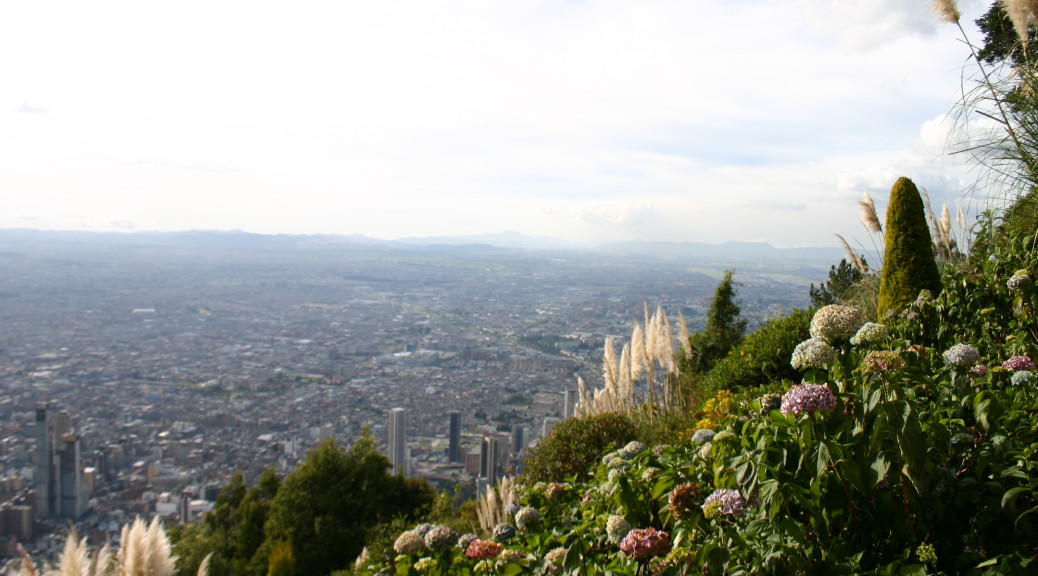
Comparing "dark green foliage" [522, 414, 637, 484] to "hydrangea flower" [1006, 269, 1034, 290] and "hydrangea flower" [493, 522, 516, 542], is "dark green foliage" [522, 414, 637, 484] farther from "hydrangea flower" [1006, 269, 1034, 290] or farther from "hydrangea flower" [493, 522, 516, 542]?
"hydrangea flower" [1006, 269, 1034, 290]

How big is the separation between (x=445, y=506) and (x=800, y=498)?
693 centimetres

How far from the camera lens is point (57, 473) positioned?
10.9 meters

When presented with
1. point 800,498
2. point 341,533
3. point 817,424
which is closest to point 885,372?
point 817,424

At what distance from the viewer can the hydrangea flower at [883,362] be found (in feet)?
5.89

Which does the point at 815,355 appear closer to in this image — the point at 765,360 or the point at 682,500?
the point at 682,500

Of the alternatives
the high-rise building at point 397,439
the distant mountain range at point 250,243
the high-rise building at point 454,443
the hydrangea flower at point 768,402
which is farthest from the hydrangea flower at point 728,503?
the distant mountain range at point 250,243

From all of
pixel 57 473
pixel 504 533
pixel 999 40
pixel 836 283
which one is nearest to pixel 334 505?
pixel 57 473

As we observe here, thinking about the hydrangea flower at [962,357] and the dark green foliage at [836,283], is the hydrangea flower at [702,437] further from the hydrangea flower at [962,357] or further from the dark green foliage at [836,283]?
the dark green foliage at [836,283]

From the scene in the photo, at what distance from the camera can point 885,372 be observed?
1.76 m

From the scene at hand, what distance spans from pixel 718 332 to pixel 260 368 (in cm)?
1842

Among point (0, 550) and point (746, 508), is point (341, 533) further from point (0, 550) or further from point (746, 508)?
point (746, 508)

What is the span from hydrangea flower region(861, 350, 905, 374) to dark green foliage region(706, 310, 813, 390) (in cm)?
497

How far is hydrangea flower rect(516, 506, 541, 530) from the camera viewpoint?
287cm

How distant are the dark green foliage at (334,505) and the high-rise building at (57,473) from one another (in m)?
4.26
